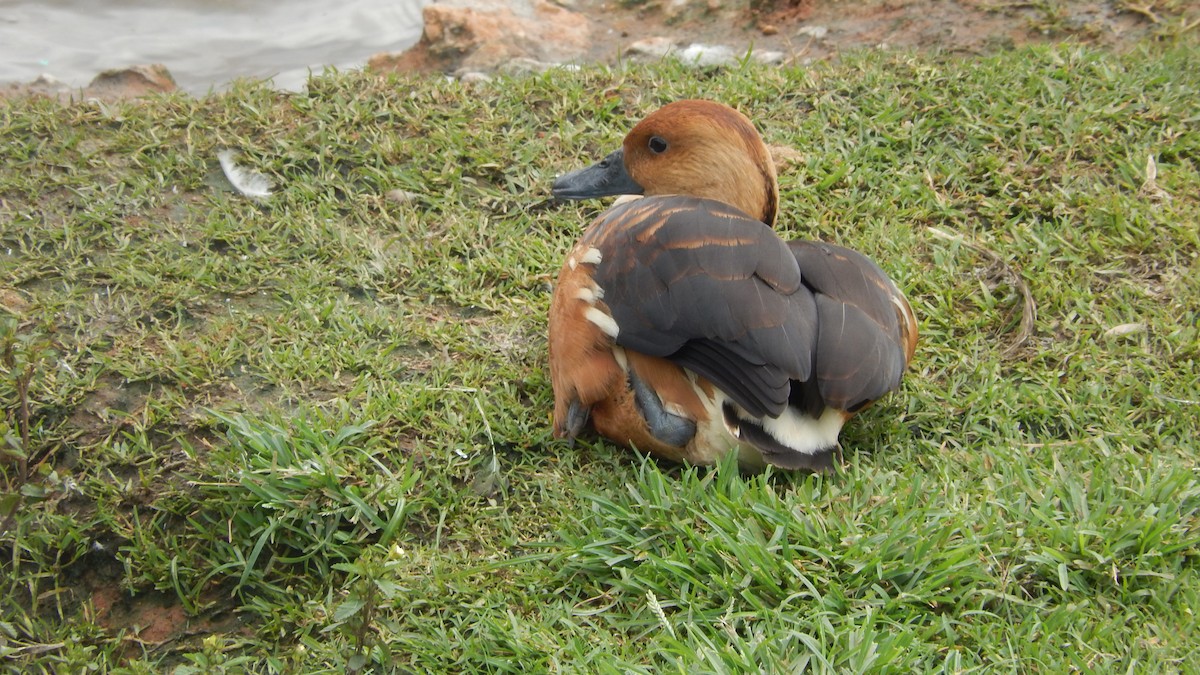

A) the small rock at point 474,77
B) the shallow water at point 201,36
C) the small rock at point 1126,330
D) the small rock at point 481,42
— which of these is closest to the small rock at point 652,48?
the small rock at point 481,42

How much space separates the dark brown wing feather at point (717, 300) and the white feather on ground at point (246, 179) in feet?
6.64

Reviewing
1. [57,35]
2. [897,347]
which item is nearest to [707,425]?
[897,347]

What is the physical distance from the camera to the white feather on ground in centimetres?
488

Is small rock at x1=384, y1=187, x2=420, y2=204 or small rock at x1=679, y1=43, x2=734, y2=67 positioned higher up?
small rock at x1=679, y1=43, x2=734, y2=67

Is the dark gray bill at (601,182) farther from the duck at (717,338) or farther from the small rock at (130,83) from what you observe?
the small rock at (130,83)

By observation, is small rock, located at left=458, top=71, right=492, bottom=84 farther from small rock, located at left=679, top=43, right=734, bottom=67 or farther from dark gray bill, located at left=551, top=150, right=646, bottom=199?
dark gray bill, located at left=551, top=150, right=646, bottom=199

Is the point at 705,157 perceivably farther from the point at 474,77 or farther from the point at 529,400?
the point at 474,77

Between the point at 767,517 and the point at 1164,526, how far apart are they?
1.06m

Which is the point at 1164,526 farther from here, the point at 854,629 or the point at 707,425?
the point at 707,425

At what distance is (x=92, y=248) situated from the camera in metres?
4.54

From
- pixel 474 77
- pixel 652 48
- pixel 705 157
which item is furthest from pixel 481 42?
pixel 705 157

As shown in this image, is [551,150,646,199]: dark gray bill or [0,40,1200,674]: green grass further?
[551,150,646,199]: dark gray bill

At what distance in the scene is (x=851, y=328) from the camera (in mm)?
3271

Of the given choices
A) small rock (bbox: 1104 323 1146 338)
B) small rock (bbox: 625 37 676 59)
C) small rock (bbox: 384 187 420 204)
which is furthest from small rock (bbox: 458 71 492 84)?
small rock (bbox: 1104 323 1146 338)
